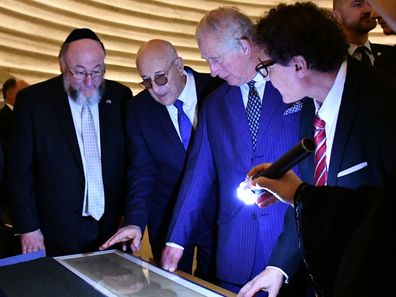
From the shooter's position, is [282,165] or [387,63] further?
[387,63]

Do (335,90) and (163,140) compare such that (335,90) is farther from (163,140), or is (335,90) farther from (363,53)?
(363,53)

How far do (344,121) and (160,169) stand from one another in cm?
112

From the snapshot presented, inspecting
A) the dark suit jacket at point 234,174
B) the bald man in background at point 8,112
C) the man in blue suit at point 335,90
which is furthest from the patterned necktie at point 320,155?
the bald man in background at point 8,112

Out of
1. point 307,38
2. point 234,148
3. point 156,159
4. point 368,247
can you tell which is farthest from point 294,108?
point 368,247

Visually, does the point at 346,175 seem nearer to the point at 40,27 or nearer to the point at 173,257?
the point at 173,257

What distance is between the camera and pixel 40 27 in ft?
20.8

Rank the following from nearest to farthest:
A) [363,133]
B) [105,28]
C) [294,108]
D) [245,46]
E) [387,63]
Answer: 1. [363,133]
2. [294,108]
3. [245,46]
4. [387,63]
5. [105,28]

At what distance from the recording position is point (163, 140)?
2.17m

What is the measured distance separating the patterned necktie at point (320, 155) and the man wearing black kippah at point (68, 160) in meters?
1.20

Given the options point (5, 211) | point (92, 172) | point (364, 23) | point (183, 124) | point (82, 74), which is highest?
point (364, 23)

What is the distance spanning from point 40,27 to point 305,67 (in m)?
5.77

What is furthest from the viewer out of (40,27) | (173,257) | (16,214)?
(40,27)

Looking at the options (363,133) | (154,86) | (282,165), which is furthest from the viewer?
(154,86)

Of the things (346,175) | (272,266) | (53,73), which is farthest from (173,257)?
(53,73)
